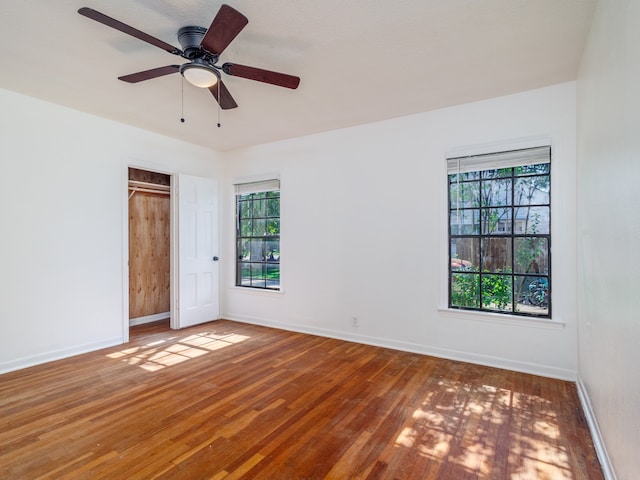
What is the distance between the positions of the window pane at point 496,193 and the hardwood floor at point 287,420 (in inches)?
66.8

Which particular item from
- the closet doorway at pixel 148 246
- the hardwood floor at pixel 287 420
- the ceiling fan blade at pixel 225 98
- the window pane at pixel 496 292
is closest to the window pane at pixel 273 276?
the hardwood floor at pixel 287 420

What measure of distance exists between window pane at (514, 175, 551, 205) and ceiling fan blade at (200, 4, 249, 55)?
2929mm

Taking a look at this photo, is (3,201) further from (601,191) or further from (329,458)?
(601,191)

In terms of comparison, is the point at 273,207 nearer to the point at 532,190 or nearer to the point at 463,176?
the point at 463,176

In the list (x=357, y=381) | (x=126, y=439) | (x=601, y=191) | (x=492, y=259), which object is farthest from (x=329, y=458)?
(x=492, y=259)

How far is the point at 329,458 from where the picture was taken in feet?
6.41

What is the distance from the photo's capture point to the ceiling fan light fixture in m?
2.26

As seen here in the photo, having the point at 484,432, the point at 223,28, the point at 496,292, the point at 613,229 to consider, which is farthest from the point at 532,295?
the point at 223,28

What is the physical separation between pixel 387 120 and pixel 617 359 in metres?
3.17

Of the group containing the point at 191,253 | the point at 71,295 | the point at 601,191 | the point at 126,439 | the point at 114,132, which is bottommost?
the point at 126,439

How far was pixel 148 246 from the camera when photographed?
5352 millimetres

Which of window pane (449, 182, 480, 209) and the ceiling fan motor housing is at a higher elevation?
the ceiling fan motor housing

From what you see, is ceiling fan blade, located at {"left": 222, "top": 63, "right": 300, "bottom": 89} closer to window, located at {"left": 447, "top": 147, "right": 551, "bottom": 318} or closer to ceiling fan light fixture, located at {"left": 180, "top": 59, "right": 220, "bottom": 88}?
ceiling fan light fixture, located at {"left": 180, "top": 59, "right": 220, "bottom": 88}

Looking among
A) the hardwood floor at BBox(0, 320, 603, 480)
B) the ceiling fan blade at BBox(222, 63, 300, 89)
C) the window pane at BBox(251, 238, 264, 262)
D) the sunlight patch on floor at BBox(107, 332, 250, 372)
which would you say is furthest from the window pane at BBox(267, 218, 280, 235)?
the ceiling fan blade at BBox(222, 63, 300, 89)
